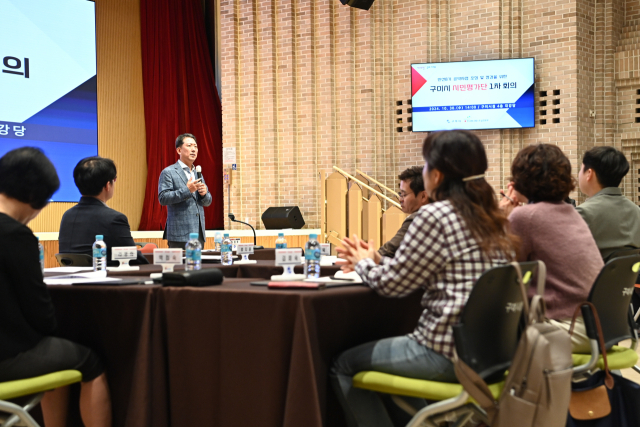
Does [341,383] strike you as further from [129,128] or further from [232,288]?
[129,128]

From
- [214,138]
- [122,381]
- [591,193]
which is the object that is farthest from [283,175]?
[122,381]

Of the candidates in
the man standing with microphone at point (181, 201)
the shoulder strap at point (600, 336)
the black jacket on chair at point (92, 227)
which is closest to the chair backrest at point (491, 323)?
the shoulder strap at point (600, 336)

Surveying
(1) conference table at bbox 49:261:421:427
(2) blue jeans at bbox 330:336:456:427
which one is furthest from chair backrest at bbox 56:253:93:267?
(2) blue jeans at bbox 330:336:456:427

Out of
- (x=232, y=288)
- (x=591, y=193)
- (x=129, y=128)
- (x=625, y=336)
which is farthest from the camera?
(x=129, y=128)

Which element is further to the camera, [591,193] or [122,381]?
[591,193]

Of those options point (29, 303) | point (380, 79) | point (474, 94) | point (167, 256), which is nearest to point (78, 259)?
point (167, 256)

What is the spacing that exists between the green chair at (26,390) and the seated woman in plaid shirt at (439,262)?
0.94m

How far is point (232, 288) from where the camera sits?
240 centimetres

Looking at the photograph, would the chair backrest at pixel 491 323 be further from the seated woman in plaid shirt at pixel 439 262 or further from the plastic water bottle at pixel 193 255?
the plastic water bottle at pixel 193 255

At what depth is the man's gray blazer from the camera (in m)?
5.14

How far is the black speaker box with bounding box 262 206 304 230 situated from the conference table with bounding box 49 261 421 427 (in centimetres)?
627

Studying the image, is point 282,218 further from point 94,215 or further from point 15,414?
point 15,414

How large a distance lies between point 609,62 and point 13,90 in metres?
7.93

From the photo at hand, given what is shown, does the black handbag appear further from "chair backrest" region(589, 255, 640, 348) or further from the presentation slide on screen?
the presentation slide on screen
